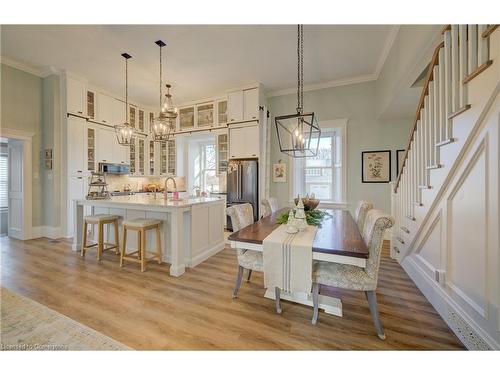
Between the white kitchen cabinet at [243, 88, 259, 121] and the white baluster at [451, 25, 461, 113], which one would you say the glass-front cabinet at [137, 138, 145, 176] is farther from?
the white baluster at [451, 25, 461, 113]

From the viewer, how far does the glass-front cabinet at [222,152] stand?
516 cm

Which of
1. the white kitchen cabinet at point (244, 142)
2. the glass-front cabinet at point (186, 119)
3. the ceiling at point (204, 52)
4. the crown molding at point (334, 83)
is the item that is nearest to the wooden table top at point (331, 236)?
the white kitchen cabinet at point (244, 142)

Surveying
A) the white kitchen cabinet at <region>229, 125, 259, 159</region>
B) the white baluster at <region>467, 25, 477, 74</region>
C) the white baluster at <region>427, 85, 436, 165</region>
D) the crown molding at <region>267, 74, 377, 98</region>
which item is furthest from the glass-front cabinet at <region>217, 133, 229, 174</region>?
the white baluster at <region>467, 25, 477, 74</region>

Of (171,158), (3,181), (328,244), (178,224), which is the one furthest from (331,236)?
(3,181)

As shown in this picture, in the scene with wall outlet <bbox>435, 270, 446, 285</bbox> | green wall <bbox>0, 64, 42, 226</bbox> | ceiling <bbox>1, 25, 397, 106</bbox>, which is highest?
ceiling <bbox>1, 25, 397, 106</bbox>

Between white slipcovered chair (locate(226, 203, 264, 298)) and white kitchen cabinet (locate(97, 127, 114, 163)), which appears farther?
white kitchen cabinet (locate(97, 127, 114, 163))

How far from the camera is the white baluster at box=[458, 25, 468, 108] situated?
157cm

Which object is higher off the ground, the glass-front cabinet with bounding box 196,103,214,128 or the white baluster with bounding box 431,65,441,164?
the glass-front cabinet with bounding box 196,103,214,128

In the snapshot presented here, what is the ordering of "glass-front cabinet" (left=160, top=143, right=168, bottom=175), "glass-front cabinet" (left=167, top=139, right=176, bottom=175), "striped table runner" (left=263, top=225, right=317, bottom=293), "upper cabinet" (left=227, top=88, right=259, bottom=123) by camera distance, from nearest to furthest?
Answer: 1. "striped table runner" (left=263, top=225, right=317, bottom=293)
2. "upper cabinet" (left=227, top=88, right=259, bottom=123)
3. "glass-front cabinet" (left=167, top=139, right=176, bottom=175)
4. "glass-front cabinet" (left=160, top=143, right=168, bottom=175)

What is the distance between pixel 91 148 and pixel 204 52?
3.35 metres

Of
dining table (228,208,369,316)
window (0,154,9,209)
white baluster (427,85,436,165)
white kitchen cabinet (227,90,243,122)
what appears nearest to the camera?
dining table (228,208,369,316)

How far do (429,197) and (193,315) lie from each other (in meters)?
2.49

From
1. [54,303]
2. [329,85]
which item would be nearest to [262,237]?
[54,303]

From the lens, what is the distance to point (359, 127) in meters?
4.41
